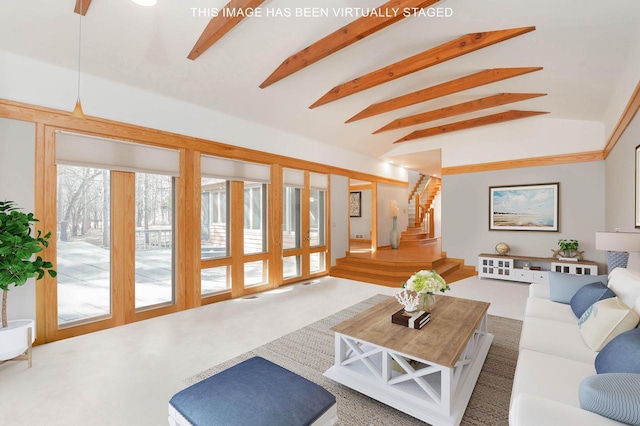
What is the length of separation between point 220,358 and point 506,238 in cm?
612

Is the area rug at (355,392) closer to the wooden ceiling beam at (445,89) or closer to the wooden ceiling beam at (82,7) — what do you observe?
the wooden ceiling beam at (445,89)

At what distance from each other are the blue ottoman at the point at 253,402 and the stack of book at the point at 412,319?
1.06m

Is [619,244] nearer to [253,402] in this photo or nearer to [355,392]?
[355,392]

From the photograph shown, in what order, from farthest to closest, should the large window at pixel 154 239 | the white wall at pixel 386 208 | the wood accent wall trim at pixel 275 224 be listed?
the white wall at pixel 386 208 < the wood accent wall trim at pixel 275 224 < the large window at pixel 154 239

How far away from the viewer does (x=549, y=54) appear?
330 cm

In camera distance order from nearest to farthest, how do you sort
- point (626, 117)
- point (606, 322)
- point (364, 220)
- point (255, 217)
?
point (606, 322), point (626, 117), point (255, 217), point (364, 220)

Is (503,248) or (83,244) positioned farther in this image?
(503,248)

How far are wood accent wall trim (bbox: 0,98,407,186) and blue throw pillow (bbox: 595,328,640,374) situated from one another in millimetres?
4558

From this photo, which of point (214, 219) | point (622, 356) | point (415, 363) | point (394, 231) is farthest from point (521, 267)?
point (214, 219)

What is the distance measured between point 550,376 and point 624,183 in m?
3.52

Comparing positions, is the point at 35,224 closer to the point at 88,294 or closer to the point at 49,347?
the point at 88,294

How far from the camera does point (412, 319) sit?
2330 millimetres

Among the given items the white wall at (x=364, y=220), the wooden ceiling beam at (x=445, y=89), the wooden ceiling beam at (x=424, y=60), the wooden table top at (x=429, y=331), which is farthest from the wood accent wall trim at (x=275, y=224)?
the white wall at (x=364, y=220)

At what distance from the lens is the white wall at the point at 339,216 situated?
21.8ft
